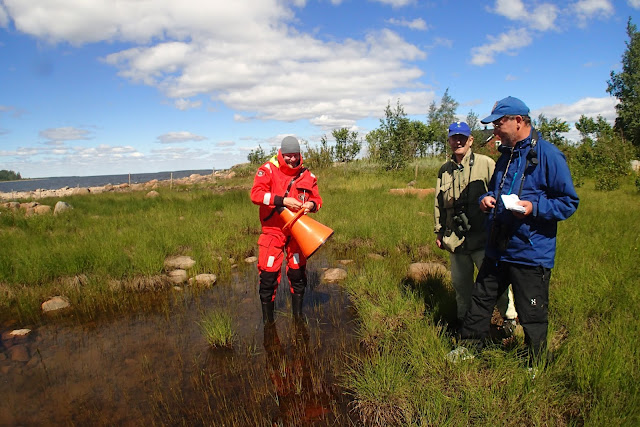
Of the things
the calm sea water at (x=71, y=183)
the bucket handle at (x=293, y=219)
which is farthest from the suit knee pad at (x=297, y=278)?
the calm sea water at (x=71, y=183)

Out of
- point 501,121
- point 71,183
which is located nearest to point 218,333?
point 501,121

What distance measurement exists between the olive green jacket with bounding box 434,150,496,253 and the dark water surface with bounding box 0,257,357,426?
4.57ft

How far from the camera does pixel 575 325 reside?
2.85 m

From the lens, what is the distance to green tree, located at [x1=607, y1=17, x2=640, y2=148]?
88.1 ft

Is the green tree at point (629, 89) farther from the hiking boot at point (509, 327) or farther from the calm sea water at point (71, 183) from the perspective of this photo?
the calm sea water at point (71, 183)

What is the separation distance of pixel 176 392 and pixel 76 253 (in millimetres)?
3742

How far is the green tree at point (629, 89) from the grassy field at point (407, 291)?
956 inches

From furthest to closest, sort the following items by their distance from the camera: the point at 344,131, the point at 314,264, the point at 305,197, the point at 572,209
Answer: the point at 344,131 → the point at 314,264 → the point at 305,197 → the point at 572,209

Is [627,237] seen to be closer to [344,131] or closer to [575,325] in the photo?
[575,325]

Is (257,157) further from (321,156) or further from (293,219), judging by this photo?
(293,219)

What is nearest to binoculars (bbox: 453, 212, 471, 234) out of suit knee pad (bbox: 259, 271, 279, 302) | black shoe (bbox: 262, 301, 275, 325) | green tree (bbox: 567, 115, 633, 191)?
suit knee pad (bbox: 259, 271, 279, 302)

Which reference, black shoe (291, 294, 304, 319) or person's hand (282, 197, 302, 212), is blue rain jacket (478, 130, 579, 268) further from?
black shoe (291, 294, 304, 319)

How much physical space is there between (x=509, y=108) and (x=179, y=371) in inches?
127

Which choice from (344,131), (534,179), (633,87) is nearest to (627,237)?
(534,179)
